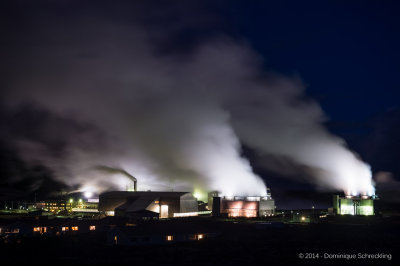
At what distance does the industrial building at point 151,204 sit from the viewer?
77.9 meters

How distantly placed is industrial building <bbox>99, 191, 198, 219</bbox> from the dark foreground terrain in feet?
79.4

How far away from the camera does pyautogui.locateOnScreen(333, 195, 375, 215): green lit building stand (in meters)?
83.6

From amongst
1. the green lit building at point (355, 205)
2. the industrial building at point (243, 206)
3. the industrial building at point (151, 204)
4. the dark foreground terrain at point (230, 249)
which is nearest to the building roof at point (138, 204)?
the industrial building at point (151, 204)

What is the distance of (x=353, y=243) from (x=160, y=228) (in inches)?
846

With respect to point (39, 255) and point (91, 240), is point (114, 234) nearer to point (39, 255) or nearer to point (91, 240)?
point (91, 240)

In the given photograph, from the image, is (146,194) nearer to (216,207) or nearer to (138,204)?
(138,204)

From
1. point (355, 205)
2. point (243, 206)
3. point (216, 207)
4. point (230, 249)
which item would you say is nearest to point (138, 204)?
point (216, 207)

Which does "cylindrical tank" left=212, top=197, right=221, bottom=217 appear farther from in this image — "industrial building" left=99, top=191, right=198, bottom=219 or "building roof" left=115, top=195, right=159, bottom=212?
"building roof" left=115, top=195, right=159, bottom=212

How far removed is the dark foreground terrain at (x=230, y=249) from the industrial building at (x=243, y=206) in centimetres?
2628

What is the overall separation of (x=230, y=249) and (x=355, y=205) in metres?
50.6

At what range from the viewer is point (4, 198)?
Result: 13425 cm

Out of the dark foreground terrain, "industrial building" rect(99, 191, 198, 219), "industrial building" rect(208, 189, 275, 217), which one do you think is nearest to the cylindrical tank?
"industrial building" rect(208, 189, 275, 217)

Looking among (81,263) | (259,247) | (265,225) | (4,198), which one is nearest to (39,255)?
(81,263)

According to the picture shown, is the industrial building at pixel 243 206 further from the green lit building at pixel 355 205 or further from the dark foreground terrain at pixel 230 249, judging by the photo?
the dark foreground terrain at pixel 230 249
